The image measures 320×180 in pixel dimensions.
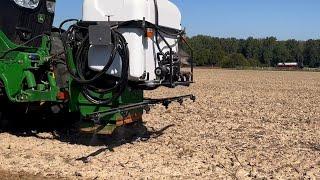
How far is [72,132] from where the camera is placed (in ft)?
29.1

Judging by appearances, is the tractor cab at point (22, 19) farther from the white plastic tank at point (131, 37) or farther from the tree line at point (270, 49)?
the tree line at point (270, 49)

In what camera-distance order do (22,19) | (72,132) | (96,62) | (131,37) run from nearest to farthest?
(131,37) < (96,62) < (22,19) < (72,132)

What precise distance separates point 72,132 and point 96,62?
218 cm

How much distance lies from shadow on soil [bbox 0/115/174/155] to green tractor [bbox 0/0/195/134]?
563 millimetres

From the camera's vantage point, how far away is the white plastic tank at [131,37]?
6930 millimetres

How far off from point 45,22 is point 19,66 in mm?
1334

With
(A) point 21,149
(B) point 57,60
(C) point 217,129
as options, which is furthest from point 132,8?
(C) point 217,129

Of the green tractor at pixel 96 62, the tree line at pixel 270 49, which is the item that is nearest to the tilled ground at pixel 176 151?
the green tractor at pixel 96 62

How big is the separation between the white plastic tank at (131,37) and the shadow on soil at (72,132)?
128 centimetres

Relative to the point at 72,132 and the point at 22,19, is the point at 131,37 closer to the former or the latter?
the point at 22,19

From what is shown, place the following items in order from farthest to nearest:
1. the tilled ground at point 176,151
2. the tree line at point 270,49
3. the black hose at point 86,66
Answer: the tree line at point 270,49 < the black hose at point 86,66 < the tilled ground at point 176,151

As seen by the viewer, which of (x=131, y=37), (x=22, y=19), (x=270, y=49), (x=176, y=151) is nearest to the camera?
(x=131, y=37)

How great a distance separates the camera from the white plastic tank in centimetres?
693

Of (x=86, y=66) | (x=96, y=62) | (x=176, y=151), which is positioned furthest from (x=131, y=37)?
(x=176, y=151)
